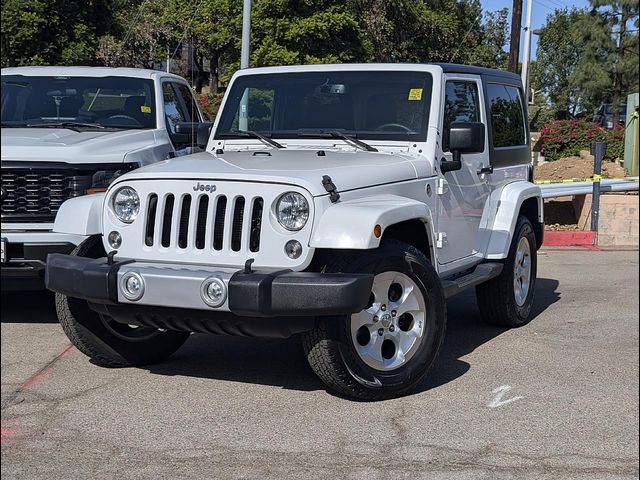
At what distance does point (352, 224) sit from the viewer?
174 inches

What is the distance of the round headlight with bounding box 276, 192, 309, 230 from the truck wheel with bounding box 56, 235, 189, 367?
1270 millimetres

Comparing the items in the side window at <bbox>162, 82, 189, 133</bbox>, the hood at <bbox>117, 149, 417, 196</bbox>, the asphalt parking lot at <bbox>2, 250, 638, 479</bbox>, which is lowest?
the asphalt parking lot at <bbox>2, 250, 638, 479</bbox>

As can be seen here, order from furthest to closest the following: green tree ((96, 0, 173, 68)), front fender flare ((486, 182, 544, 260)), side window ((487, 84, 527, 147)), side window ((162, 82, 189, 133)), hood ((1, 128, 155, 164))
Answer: green tree ((96, 0, 173, 68)) < side window ((162, 82, 189, 133)) < side window ((487, 84, 527, 147)) < front fender flare ((486, 182, 544, 260)) < hood ((1, 128, 155, 164))

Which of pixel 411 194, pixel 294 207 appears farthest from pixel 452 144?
pixel 294 207

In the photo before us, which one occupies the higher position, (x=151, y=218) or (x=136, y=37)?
(x=136, y=37)

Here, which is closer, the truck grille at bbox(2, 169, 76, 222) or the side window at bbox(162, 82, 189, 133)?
the truck grille at bbox(2, 169, 76, 222)

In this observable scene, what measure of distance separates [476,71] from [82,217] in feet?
10.8

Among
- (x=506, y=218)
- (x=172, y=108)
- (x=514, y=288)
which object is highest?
(x=172, y=108)

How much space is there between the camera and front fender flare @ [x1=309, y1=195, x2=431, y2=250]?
435 centimetres

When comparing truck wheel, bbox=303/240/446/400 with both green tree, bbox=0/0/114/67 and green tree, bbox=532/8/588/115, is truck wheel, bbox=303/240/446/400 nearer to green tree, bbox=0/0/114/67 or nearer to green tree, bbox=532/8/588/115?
green tree, bbox=532/8/588/115

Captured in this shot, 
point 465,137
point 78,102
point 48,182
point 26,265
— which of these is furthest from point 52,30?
point 26,265

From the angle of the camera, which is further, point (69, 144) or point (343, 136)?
point (69, 144)

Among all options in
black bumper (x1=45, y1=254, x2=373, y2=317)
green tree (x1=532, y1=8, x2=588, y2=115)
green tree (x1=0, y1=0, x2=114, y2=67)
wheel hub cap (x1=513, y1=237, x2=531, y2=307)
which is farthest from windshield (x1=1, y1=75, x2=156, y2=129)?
green tree (x1=0, y1=0, x2=114, y2=67)

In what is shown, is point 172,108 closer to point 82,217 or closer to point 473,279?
point 82,217
